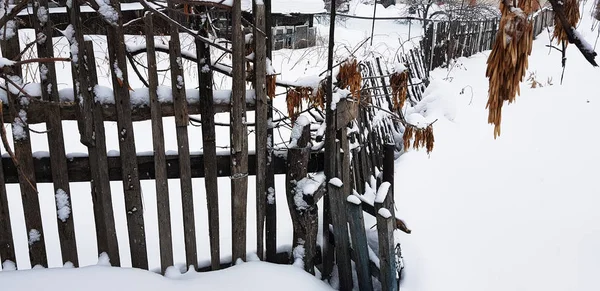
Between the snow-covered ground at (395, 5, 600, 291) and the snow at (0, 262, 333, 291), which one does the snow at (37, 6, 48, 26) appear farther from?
the snow-covered ground at (395, 5, 600, 291)

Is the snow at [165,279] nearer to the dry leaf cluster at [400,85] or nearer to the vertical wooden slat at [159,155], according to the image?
the vertical wooden slat at [159,155]

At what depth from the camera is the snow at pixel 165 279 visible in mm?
2312

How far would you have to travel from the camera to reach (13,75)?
7.43 ft

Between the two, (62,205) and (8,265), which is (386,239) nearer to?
(62,205)

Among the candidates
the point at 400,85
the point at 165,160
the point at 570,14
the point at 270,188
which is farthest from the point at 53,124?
the point at 570,14

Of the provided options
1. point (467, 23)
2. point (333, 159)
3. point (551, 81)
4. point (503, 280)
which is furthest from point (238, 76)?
point (467, 23)

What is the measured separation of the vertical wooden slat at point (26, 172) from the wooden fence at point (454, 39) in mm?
8013

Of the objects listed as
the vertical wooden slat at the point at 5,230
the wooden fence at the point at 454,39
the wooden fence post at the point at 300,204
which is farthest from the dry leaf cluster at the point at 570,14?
the wooden fence at the point at 454,39

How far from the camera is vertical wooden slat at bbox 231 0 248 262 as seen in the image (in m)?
2.30

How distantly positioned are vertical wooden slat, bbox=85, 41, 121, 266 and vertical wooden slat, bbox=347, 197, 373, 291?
1.35 meters

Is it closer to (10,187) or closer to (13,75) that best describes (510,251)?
(13,75)

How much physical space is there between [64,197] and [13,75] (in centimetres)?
68

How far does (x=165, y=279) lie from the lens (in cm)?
247

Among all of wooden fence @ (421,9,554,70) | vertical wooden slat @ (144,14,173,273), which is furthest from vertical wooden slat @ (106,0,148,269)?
wooden fence @ (421,9,554,70)
